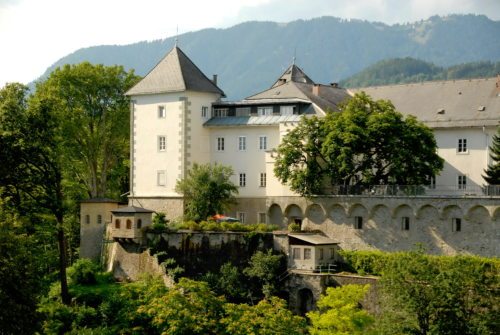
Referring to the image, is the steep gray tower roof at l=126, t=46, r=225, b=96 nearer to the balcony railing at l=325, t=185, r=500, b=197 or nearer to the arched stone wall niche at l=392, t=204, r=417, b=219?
the balcony railing at l=325, t=185, r=500, b=197

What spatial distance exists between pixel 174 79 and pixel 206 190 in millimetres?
8582

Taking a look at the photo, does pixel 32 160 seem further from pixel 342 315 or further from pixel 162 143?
pixel 342 315

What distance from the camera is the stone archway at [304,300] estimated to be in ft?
175

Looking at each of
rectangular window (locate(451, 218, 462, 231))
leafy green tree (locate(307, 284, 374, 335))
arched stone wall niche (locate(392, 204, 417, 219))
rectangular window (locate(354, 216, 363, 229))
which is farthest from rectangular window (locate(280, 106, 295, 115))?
leafy green tree (locate(307, 284, 374, 335))

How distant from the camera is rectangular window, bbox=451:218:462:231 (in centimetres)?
5306

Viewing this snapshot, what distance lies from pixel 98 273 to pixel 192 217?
267 inches

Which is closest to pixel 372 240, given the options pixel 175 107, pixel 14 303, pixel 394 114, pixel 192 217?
pixel 394 114

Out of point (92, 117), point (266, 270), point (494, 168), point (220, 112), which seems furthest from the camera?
point (92, 117)

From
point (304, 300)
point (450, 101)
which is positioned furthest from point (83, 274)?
point (450, 101)

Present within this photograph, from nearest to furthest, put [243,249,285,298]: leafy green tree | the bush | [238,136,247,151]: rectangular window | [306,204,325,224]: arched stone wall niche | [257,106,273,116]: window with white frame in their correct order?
[243,249,285,298]: leafy green tree < the bush < [306,204,325,224]: arched stone wall niche < [238,136,247,151]: rectangular window < [257,106,273,116]: window with white frame

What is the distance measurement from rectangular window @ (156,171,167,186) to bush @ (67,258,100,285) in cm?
862

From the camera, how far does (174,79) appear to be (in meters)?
63.8

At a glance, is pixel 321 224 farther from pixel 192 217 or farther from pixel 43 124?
pixel 43 124

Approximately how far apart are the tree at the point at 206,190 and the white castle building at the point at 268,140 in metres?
1.69
